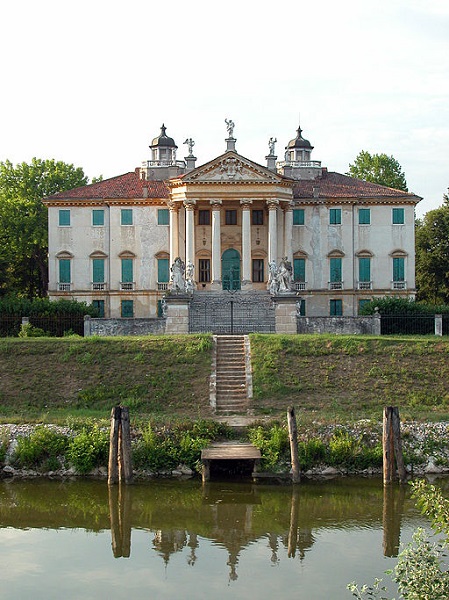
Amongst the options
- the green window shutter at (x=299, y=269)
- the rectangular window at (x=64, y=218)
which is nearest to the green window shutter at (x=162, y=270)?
the rectangular window at (x=64, y=218)

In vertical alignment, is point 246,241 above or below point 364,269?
above

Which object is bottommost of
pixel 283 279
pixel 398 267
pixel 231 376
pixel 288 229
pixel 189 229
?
pixel 231 376

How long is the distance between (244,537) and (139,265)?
1553 inches

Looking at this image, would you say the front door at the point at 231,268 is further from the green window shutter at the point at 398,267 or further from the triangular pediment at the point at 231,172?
the green window shutter at the point at 398,267

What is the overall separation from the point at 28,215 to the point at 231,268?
16691mm

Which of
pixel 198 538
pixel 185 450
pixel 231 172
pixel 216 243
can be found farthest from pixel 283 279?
pixel 198 538

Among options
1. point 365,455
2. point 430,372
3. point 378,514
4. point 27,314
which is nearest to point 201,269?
point 27,314

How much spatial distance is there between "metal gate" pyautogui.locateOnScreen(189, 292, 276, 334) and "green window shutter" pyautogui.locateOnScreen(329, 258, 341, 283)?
8.33 metres

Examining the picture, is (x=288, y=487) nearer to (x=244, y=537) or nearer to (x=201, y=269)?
(x=244, y=537)

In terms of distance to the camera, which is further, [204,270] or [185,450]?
[204,270]

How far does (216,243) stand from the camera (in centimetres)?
5738

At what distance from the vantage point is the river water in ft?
62.2

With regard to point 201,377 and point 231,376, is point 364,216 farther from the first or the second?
point 201,377

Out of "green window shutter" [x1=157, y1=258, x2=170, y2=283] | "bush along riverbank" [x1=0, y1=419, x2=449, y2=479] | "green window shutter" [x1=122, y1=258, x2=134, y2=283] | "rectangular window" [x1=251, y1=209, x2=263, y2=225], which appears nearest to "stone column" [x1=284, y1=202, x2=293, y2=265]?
"rectangular window" [x1=251, y1=209, x2=263, y2=225]
